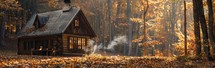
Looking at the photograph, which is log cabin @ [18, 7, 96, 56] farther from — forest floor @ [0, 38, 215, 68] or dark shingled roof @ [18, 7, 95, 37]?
forest floor @ [0, 38, 215, 68]

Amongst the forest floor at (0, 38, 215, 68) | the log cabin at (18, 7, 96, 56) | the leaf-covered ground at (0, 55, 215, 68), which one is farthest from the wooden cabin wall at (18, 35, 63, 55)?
the leaf-covered ground at (0, 55, 215, 68)

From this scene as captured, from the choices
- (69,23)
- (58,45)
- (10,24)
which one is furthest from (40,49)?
(10,24)

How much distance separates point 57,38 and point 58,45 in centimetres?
80

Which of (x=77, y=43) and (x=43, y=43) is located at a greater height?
(x=43, y=43)

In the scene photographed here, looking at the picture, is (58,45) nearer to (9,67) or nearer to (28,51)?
(28,51)

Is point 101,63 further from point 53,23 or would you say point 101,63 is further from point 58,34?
point 53,23

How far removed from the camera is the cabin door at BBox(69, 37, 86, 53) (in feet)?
113

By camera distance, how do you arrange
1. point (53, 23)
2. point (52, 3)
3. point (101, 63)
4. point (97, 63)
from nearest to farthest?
point (97, 63), point (101, 63), point (53, 23), point (52, 3)

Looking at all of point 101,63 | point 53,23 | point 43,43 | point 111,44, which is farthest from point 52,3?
point 101,63

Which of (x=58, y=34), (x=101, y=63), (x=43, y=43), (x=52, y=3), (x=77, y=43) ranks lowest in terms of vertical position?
(x=77, y=43)

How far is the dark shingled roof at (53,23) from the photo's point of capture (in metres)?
32.9

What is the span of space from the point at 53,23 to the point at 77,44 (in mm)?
3606

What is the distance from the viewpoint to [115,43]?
5450 cm

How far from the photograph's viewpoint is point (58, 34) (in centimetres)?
3238
